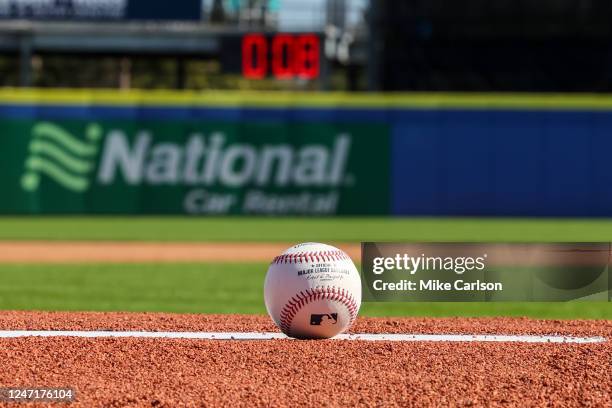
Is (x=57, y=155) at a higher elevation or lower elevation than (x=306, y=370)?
lower

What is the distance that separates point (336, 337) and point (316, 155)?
13.8m

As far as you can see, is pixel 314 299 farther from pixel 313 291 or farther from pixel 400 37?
pixel 400 37

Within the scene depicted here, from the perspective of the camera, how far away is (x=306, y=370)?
4.63m

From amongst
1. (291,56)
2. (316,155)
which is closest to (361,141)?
(316,155)

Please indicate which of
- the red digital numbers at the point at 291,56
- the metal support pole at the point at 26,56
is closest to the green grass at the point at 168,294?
the red digital numbers at the point at 291,56

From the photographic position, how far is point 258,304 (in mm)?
7766

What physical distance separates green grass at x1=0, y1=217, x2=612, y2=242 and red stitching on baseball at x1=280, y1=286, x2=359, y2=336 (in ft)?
29.5

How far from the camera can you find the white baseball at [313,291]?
16.8 ft

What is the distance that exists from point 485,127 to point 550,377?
14.8 meters

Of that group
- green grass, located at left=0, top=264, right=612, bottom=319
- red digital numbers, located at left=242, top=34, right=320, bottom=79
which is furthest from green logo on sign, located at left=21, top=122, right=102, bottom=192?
green grass, located at left=0, top=264, right=612, bottom=319

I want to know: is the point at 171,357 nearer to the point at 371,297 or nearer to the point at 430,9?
the point at 371,297

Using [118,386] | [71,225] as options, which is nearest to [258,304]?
[118,386]

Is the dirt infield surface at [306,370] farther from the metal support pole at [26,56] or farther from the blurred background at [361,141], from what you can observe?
the metal support pole at [26,56]

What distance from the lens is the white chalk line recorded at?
18.0ft
